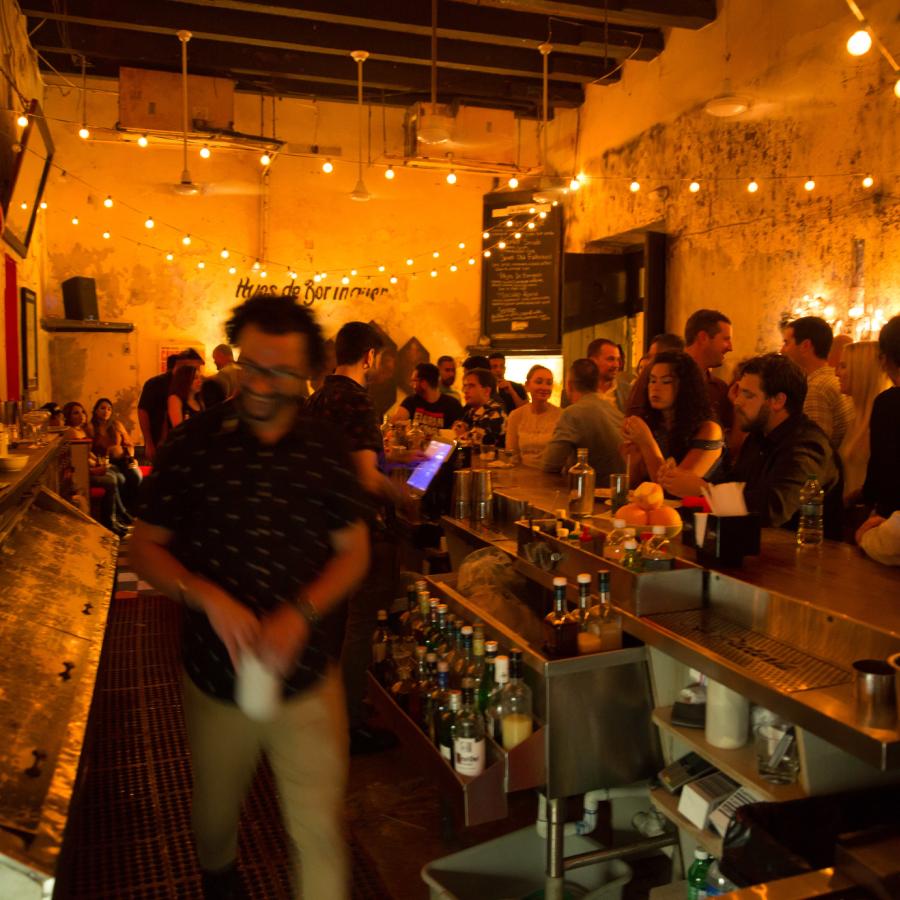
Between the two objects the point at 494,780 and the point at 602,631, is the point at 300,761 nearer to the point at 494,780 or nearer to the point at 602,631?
the point at 494,780

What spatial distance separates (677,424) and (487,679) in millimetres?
1551

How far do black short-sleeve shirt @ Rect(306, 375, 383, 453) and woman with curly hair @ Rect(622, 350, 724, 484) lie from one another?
110 centimetres

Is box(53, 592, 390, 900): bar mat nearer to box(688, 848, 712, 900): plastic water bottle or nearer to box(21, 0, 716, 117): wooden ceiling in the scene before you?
box(688, 848, 712, 900): plastic water bottle

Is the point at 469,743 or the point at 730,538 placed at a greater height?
the point at 730,538

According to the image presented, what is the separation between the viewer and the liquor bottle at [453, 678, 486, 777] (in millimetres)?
2299

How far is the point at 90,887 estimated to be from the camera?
263 cm

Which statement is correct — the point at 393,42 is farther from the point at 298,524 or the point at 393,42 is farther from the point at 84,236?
the point at 298,524

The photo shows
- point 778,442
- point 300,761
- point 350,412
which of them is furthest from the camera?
point 350,412

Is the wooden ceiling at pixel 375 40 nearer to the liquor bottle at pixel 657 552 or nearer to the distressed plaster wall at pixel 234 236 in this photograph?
the distressed plaster wall at pixel 234 236

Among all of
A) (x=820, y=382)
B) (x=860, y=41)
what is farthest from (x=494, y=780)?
(x=860, y=41)

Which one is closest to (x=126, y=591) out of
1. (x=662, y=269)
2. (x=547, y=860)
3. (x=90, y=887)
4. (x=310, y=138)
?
(x=90, y=887)

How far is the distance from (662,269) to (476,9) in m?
2.77

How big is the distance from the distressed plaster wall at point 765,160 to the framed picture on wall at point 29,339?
5.46 meters

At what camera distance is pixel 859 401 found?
3854 millimetres
